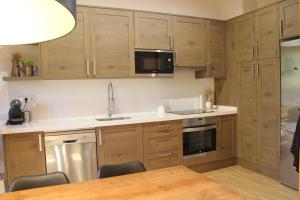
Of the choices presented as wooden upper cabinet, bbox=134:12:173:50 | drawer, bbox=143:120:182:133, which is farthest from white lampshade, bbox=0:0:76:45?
wooden upper cabinet, bbox=134:12:173:50

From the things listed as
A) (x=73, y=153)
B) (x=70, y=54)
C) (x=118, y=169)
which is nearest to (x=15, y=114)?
(x=73, y=153)

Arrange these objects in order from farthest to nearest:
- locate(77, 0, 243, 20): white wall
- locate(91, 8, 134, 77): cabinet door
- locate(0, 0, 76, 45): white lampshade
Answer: locate(77, 0, 243, 20): white wall < locate(91, 8, 134, 77): cabinet door < locate(0, 0, 76, 45): white lampshade

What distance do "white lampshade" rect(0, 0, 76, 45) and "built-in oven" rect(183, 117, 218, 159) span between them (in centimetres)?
277

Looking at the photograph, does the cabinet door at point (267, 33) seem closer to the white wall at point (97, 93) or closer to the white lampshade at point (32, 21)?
the white wall at point (97, 93)

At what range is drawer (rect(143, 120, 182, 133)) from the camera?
3.20 meters

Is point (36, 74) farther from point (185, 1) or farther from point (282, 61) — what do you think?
point (282, 61)

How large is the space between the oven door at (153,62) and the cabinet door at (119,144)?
2.59ft

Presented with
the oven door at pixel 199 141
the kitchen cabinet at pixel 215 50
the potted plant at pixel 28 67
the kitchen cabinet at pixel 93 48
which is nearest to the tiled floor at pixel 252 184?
the oven door at pixel 199 141

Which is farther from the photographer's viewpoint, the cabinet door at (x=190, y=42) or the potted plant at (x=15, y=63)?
the cabinet door at (x=190, y=42)

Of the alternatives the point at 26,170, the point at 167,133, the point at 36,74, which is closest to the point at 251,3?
the point at 167,133

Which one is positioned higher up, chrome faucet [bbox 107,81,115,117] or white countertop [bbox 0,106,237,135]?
chrome faucet [bbox 107,81,115,117]

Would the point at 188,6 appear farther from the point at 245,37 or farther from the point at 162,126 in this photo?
the point at 162,126

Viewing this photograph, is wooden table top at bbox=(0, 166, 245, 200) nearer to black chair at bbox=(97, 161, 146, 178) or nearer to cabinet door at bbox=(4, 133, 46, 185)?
black chair at bbox=(97, 161, 146, 178)

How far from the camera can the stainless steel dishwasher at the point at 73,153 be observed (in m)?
2.74
